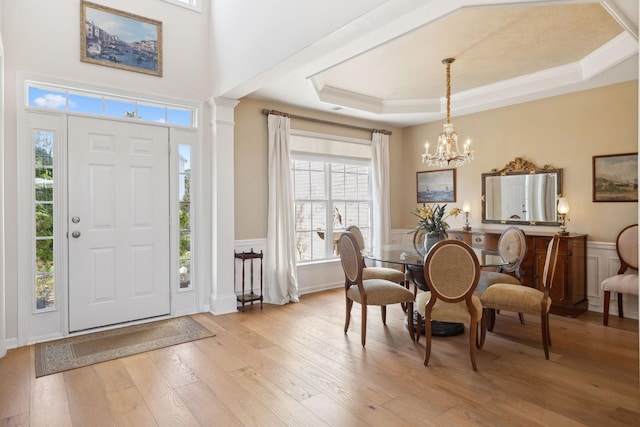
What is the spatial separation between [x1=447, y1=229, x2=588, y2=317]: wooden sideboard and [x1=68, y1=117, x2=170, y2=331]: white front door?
13.4 feet

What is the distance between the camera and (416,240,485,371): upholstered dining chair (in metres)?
2.82

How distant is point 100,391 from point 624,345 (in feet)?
13.8

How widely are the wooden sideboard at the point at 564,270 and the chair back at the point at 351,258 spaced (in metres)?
2.15

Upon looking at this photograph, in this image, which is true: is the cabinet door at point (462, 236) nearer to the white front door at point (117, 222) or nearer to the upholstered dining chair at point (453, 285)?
the upholstered dining chair at point (453, 285)

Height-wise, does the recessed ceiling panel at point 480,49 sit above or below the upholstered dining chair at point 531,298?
above

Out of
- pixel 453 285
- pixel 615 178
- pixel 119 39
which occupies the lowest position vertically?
pixel 453 285

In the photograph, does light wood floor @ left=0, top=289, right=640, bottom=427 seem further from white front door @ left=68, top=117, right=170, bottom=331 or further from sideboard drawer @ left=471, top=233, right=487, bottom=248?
sideboard drawer @ left=471, top=233, right=487, bottom=248

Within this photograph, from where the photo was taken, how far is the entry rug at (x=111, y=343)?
9.82 feet

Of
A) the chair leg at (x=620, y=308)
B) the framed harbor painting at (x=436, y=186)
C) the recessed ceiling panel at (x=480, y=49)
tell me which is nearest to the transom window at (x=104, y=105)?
the recessed ceiling panel at (x=480, y=49)

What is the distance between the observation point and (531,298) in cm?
310

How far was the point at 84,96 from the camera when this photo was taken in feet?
12.0

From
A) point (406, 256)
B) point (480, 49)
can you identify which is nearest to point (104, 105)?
point (406, 256)

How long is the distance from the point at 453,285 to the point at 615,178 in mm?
2720

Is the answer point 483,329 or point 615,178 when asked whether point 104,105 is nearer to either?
point 483,329
